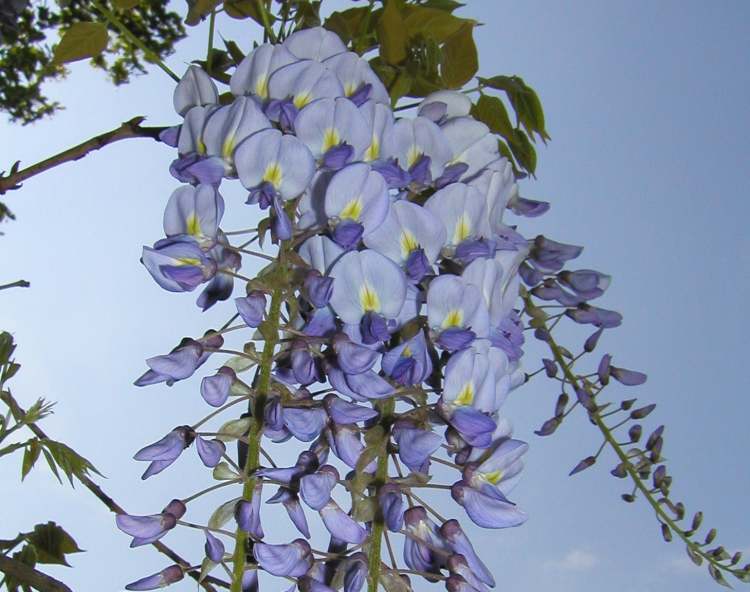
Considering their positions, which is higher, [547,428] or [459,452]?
[547,428]

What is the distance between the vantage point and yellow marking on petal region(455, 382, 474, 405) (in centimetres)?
53

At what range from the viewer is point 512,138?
0.72m

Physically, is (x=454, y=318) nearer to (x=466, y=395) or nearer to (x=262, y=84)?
(x=466, y=395)

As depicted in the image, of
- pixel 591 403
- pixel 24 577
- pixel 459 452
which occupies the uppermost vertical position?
pixel 591 403

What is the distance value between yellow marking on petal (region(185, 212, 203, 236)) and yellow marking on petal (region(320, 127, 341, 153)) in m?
0.09

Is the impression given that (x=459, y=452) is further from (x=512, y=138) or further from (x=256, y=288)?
(x=512, y=138)

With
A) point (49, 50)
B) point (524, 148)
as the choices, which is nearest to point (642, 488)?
point (524, 148)

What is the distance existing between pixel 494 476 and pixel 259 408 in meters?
0.15

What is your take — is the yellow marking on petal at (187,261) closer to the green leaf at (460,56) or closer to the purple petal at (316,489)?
the purple petal at (316,489)

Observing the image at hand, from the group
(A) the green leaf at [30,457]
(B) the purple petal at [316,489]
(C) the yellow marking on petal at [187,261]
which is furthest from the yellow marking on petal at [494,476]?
(A) the green leaf at [30,457]

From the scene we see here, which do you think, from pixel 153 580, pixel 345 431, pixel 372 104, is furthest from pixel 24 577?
pixel 372 104

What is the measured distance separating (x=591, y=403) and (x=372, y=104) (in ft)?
1.35

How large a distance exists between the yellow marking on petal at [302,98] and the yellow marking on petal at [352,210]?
0.08 m

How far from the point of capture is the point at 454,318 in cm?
54
